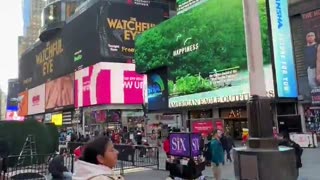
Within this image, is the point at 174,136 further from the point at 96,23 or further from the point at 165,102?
the point at 96,23

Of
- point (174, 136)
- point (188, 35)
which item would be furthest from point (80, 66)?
point (174, 136)

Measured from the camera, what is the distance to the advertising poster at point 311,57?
30.1 meters

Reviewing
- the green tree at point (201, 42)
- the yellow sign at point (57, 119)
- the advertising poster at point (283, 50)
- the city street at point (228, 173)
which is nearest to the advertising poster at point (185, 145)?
the city street at point (228, 173)

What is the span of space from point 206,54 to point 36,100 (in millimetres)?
56700

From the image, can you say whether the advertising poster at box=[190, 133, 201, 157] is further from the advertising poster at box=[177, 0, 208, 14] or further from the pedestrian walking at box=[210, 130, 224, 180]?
the advertising poster at box=[177, 0, 208, 14]

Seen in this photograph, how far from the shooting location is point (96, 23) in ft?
174

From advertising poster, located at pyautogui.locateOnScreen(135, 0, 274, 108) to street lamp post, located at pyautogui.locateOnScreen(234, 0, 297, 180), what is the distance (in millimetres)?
21433

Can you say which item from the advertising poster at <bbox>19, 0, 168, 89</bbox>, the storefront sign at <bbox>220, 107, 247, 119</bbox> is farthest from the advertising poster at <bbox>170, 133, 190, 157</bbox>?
the advertising poster at <bbox>19, 0, 168, 89</bbox>

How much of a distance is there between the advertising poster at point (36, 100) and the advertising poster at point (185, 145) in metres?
71.9

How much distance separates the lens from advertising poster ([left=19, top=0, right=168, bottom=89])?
171 ft

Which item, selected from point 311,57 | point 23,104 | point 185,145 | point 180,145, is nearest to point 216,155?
point 180,145

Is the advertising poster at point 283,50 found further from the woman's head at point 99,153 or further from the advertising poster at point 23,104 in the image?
the advertising poster at point 23,104

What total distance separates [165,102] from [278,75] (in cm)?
1692

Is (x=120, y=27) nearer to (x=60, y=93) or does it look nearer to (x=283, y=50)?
(x=60, y=93)
